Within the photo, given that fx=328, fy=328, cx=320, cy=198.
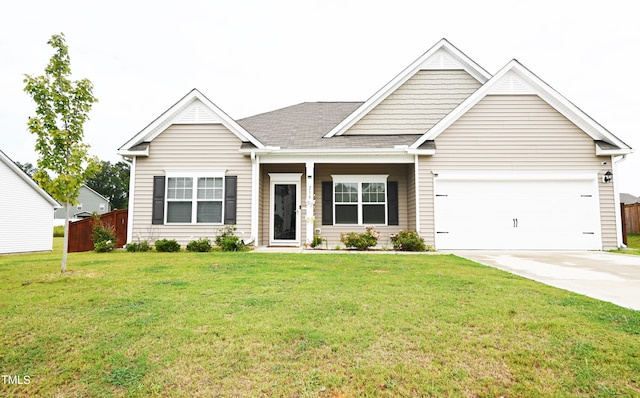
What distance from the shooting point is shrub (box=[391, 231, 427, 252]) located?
10039mm

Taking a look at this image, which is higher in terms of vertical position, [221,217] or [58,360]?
[221,217]

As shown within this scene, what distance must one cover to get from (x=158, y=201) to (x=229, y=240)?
119 inches

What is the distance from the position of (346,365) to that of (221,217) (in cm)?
893

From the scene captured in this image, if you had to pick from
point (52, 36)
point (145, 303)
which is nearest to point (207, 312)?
point (145, 303)

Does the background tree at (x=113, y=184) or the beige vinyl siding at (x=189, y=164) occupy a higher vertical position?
the background tree at (x=113, y=184)

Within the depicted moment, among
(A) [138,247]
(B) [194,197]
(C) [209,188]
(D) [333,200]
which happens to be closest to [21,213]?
(A) [138,247]

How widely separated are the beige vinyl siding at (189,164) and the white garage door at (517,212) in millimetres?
6392

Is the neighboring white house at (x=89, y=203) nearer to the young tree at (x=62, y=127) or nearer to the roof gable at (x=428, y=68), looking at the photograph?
the roof gable at (x=428, y=68)

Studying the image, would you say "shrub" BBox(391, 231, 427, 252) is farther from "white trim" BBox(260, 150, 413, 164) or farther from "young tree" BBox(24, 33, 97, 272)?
"young tree" BBox(24, 33, 97, 272)

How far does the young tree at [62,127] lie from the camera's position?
5785 millimetres

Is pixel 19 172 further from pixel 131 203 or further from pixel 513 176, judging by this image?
pixel 513 176

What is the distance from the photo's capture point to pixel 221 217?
10.8 metres

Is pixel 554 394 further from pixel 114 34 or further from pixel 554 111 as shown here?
pixel 114 34

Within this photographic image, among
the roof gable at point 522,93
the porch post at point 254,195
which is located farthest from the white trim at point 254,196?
the roof gable at point 522,93
